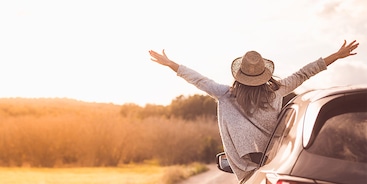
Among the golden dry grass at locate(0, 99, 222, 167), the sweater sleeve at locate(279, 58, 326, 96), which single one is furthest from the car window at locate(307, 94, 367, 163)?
the golden dry grass at locate(0, 99, 222, 167)

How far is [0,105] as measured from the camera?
60500 millimetres

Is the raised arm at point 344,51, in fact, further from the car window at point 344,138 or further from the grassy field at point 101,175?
the grassy field at point 101,175

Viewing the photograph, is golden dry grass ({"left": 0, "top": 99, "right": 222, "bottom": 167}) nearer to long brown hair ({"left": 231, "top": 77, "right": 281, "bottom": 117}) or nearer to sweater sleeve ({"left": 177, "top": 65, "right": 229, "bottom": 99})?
sweater sleeve ({"left": 177, "top": 65, "right": 229, "bottom": 99})

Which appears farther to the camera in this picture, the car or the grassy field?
the grassy field

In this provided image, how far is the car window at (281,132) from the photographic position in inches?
218

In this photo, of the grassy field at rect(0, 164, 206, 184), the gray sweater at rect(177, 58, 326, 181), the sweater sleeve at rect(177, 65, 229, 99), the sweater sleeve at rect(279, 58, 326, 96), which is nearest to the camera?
the gray sweater at rect(177, 58, 326, 181)

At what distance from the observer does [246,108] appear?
281 inches

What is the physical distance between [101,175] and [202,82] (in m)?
39.2

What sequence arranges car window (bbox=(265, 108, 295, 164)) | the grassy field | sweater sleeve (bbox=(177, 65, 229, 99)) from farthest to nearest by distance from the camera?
the grassy field < sweater sleeve (bbox=(177, 65, 229, 99)) < car window (bbox=(265, 108, 295, 164))

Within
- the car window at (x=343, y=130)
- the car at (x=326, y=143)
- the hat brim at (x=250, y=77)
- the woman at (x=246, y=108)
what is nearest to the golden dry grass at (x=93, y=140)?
the hat brim at (x=250, y=77)

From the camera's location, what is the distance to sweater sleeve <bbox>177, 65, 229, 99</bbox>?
738cm

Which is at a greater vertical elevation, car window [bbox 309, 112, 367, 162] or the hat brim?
the hat brim

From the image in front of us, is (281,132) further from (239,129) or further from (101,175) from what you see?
(101,175)

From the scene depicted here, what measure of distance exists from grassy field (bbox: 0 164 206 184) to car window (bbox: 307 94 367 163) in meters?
29.9
